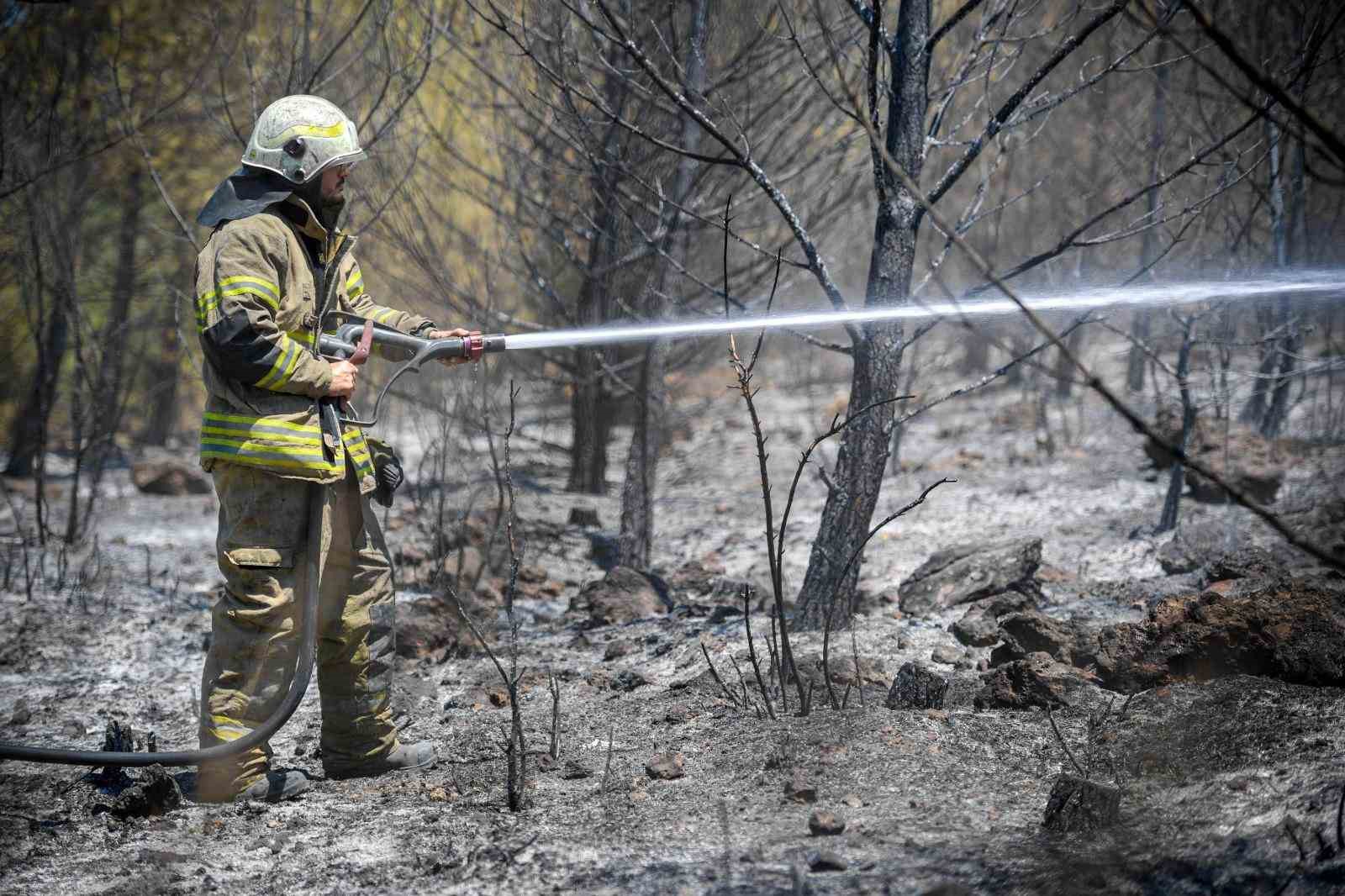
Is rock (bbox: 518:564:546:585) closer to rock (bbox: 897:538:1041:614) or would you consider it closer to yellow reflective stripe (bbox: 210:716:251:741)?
rock (bbox: 897:538:1041:614)

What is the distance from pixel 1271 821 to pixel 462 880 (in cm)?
183

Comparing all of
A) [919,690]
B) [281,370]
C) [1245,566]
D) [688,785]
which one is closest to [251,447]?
A: [281,370]

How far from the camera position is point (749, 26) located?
5.77 meters

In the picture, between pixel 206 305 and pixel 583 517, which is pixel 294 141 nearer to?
pixel 206 305

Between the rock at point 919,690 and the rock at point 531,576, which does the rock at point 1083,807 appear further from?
the rock at point 531,576

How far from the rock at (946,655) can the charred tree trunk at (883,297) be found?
1.40 feet

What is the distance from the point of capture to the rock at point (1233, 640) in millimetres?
3148

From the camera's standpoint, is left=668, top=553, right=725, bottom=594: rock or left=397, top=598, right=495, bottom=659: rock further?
left=668, top=553, right=725, bottom=594: rock

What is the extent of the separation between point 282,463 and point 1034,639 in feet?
8.44

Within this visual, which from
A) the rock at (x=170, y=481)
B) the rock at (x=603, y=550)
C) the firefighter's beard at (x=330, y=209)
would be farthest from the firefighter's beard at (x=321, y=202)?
the rock at (x=170, y=481)

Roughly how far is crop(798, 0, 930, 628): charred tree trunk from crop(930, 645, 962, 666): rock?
0.43 m

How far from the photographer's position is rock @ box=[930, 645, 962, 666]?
3.97 meters

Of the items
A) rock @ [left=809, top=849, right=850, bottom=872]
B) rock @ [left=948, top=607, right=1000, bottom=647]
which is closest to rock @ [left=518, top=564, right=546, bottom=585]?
rock @ [left=948, top=607, right=1000, bottom=647]

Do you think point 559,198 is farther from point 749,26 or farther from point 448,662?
point 448,662
